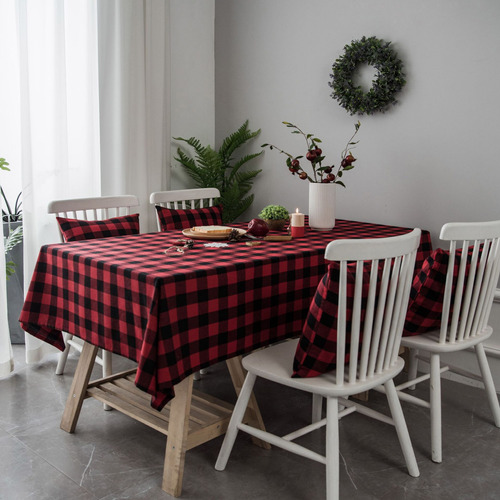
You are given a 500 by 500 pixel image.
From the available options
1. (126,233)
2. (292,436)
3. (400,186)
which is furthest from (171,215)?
(292,436)

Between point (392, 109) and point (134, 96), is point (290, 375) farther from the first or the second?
point (134, 96)

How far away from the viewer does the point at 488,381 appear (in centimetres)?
249

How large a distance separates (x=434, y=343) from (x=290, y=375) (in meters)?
0.65

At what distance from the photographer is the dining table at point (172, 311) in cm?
191

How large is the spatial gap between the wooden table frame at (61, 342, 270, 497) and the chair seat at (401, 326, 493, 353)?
64 cm

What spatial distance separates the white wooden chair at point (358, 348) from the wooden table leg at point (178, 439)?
19cm

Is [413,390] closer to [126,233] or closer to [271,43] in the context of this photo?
[126,233]

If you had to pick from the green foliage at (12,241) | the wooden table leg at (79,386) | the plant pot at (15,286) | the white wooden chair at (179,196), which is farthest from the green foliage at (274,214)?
the plant pot at (15,286)

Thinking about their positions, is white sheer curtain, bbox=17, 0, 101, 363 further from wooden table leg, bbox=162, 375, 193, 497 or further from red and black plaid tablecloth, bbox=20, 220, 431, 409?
wooden table leg, bbox=162, 375, 193, 497

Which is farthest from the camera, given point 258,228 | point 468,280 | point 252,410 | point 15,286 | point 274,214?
point 15,286

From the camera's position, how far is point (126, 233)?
294cm

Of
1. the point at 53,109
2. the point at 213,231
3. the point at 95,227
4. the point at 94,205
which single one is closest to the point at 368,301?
the point at 213,231

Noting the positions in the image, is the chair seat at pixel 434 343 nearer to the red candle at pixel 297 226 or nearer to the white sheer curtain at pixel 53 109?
the red candle at pixel 297 226

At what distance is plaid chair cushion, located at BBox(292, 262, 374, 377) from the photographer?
5.92ft
